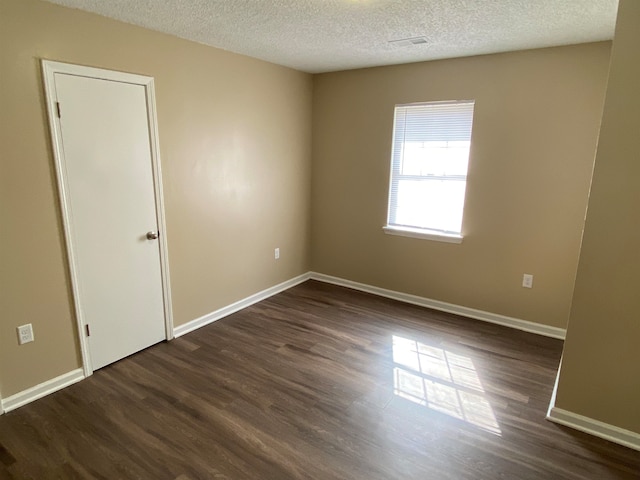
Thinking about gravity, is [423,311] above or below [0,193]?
below

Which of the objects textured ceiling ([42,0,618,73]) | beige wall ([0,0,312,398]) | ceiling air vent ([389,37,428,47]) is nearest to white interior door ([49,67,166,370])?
beige wall ([0,0,312,398])

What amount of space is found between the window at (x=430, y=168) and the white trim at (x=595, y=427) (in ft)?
5.88

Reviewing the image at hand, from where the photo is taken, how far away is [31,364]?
240 centimetres

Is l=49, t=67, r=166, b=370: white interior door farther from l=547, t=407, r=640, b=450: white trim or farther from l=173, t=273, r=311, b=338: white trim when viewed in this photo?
l=547, t=407, r=640, b=450: white trim

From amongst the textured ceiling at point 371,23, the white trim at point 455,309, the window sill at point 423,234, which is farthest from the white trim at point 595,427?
the textured ceiling at point 371,23

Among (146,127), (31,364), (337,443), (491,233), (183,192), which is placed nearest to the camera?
(337,443)

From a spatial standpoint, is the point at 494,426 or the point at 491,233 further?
the point at 491,233

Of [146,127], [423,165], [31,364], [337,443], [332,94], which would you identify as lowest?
[337,443]

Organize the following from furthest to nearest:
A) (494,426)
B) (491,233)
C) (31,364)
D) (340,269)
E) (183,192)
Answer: (340,269) < (491,233) < (183,192) < (31,364) < (494,426)

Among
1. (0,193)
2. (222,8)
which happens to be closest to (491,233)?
(222,8)

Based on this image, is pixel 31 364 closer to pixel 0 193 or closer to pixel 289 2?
pixel 0 193

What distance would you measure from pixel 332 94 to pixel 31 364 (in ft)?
12.1

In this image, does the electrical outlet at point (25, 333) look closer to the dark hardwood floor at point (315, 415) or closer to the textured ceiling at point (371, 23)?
the dark hardwood floor at point (315, 415)

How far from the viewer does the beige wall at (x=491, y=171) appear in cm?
306
